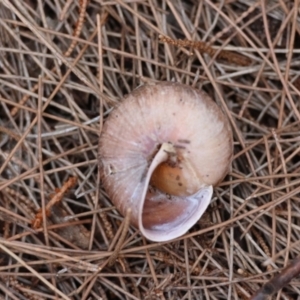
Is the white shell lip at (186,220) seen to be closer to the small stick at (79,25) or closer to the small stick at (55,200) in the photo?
the small stick at (55,200)

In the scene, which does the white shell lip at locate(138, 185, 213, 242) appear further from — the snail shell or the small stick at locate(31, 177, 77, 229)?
the small stick at locate(31, 177, 77, 229)

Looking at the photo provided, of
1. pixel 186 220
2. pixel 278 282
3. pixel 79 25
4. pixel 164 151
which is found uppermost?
pixel 79 25

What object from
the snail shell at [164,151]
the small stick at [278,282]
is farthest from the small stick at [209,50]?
the small stick at [278,282]

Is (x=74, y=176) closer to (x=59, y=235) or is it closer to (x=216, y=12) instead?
(x=59, y=235)

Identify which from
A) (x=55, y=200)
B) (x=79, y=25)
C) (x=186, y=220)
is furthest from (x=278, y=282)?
(x=79, y=25)

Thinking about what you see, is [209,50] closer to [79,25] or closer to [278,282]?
[79,25]

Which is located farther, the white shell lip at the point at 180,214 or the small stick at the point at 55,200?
the small stick at the point at 55,200
